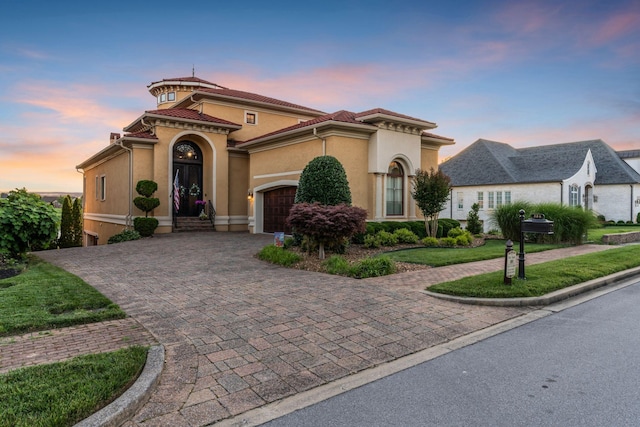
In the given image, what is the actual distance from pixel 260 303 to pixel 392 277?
3.51 metres

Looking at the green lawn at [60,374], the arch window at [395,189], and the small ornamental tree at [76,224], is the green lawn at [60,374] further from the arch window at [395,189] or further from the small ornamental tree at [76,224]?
the small ornamental tree at [76,224]

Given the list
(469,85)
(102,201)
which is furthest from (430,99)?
(102,201)

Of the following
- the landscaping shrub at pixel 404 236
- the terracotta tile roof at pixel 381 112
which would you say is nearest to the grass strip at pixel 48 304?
the landscaping shrub at pixel 404 236

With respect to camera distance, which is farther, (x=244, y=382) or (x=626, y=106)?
(x=626, y=106)

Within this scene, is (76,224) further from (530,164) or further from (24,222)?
(530,164)

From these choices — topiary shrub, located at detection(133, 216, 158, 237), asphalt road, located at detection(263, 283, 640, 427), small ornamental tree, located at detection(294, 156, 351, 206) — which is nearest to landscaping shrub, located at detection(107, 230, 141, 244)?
topiary shrub, located at detection(133, 216, 158, 237)

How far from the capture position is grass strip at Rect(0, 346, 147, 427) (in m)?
2.64

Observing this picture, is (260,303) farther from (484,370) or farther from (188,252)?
(188,252)

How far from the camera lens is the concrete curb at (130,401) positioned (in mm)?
2656

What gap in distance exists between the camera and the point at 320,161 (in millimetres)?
12016

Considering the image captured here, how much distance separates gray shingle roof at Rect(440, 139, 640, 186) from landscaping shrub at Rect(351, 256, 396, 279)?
25.1m

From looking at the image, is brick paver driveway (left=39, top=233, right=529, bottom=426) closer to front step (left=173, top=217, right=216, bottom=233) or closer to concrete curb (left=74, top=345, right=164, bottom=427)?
concrete curb (left=74, top=345, right=164, bottom=427)

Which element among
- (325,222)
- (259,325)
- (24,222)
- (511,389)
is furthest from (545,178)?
(24,222)

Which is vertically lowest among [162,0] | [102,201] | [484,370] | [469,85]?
[484,370]
